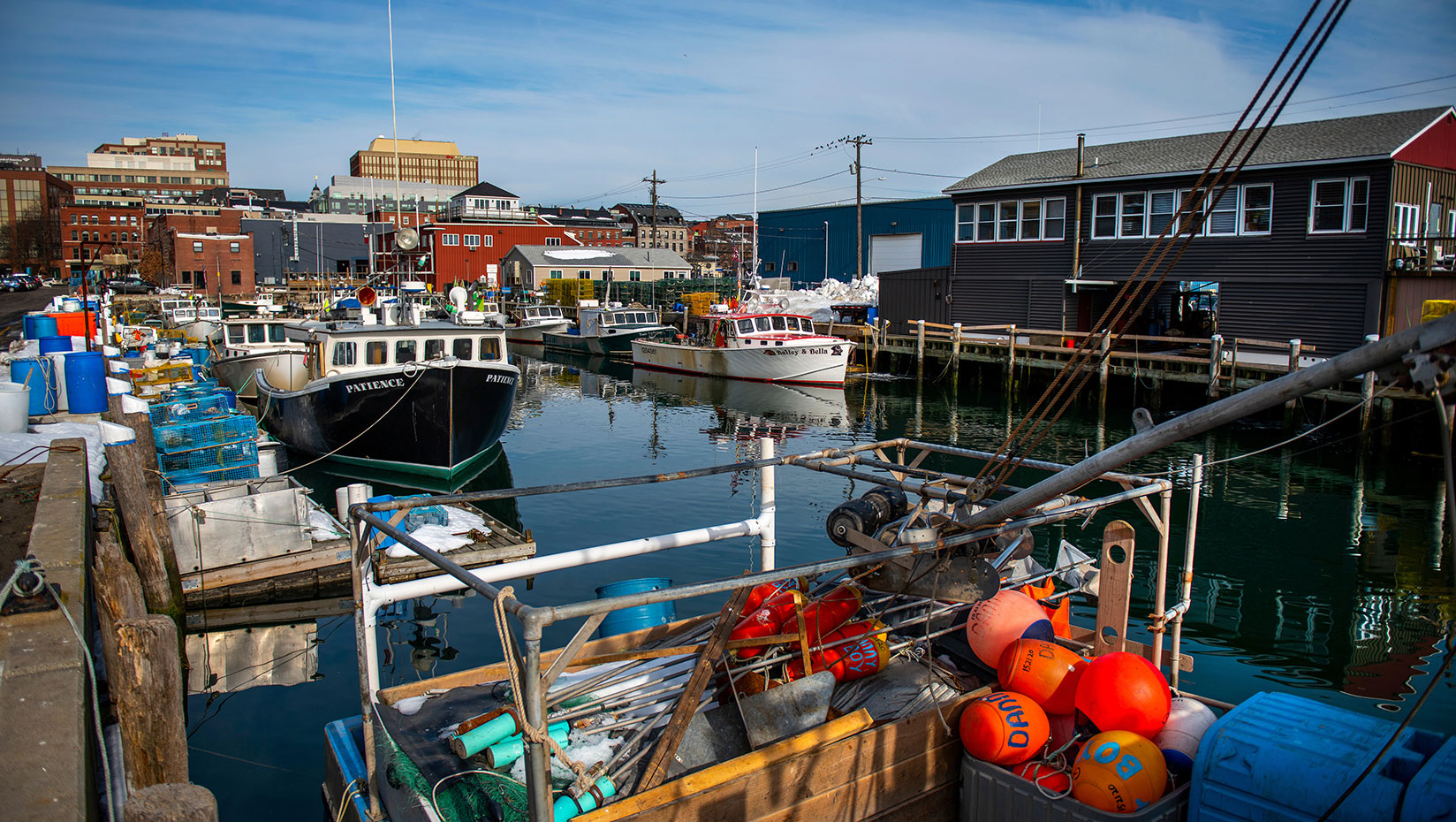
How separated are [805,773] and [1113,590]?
250 centimetres

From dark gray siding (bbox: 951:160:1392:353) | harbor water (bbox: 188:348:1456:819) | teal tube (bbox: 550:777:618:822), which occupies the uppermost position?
dark gray siding (bbox: 951:160:1392:353)

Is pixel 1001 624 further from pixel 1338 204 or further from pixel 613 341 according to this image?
pixel 613 341

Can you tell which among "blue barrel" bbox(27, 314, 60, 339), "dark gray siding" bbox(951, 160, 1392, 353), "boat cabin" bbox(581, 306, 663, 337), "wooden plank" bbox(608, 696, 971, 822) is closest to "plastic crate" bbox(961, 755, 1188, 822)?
"wooden plank" bbox(608, 696, 971, 822)

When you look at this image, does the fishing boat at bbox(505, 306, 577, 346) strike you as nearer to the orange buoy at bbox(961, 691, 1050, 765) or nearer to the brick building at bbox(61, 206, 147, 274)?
the orange buoy at bbox(961, 691, 1050, 765)

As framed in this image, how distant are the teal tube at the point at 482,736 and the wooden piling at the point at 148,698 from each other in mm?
1666

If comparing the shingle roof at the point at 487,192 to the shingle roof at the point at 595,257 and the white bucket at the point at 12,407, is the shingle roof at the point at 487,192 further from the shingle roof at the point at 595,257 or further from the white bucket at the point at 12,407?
the white bucket at the point at 12,407

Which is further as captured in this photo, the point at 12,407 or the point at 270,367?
the point at 270,367

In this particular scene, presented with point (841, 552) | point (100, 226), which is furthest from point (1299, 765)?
point (100, 226)

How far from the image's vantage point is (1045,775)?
484 cm

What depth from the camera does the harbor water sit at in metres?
8.99

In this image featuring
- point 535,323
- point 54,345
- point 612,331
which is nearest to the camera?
point 54,345

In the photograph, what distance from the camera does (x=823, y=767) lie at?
455 centimetres

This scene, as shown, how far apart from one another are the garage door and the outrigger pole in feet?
177

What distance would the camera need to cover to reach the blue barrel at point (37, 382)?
13.1m
